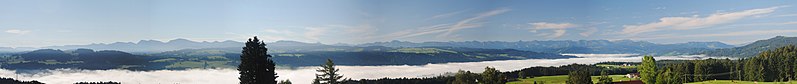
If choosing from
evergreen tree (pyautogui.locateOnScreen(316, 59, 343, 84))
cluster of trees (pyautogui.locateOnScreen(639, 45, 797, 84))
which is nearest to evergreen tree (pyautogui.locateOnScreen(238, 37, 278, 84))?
evergreen tree (pyautogui.locateOnScreen(316, 59, 343, 84))

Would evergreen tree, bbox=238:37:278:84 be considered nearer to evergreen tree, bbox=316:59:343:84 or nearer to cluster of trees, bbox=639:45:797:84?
evergreen tree, bbox=316:59:343:84

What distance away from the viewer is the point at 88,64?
97.6 m

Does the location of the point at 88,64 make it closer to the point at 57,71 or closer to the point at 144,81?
the point at 57,71

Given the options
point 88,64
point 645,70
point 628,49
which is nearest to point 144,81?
point 88,64

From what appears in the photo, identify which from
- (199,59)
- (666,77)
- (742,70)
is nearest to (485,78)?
(666,77)

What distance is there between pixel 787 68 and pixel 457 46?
132 metres

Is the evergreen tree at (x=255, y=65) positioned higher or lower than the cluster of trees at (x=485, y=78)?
higher

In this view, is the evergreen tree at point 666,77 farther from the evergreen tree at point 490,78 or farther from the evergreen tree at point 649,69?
the evergreen tree at point 490,78

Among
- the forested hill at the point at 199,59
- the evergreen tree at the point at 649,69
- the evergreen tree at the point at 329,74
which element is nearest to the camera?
the evergreen tree at the point at 329,74

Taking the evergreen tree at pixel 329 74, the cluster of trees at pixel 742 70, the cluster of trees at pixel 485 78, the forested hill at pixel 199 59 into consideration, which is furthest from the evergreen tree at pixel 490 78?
the forested hill at pixel 199 59

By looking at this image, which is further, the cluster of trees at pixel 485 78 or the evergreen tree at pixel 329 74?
the cluster of trees at pixel 485 78

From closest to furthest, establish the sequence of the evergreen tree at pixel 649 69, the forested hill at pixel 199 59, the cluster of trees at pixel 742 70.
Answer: the evergreen tree at pixel 649 69 → the cluster of trees at pixel 742 70 → the forested hill at pixel 199 59

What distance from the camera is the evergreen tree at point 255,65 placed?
36.6 ft

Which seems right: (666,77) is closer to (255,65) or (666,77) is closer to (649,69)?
(649,69)
